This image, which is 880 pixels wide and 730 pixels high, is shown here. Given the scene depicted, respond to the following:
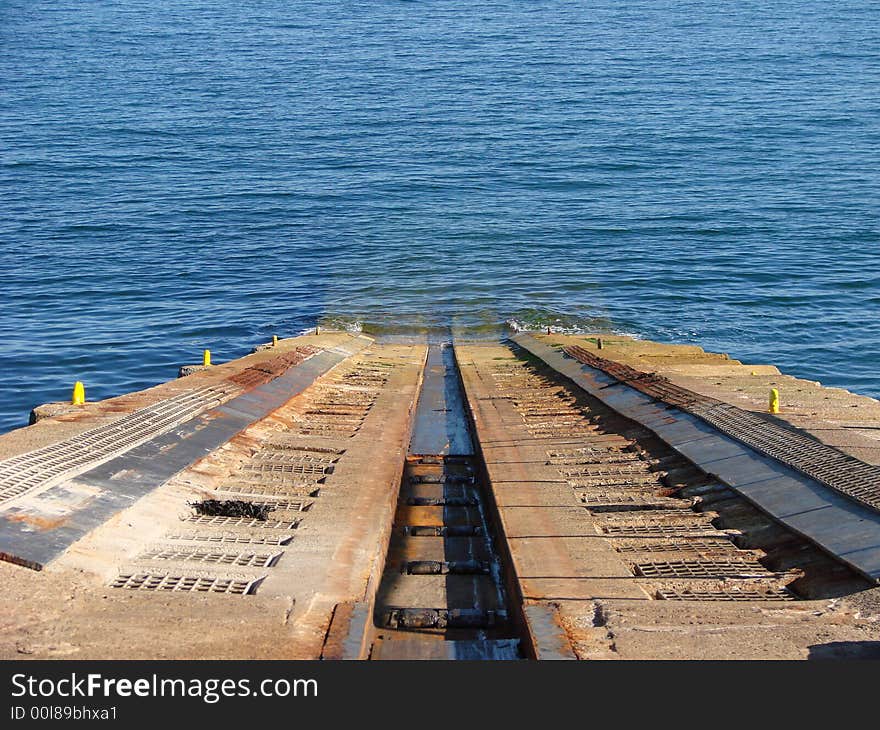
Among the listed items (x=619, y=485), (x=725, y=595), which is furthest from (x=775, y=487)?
(x=725, y=595)

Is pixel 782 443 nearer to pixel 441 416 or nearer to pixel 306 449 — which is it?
pixel 306 449

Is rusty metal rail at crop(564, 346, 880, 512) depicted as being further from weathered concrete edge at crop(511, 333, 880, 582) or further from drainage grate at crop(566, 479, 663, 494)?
drainage grate at crop(566, 479, 663, 494)

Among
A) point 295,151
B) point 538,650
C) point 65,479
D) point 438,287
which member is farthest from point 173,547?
point 295,151

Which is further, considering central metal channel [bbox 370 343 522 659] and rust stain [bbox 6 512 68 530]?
rust stain [bbox 6 512 68 530]

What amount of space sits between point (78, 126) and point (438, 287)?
35442 millimetres

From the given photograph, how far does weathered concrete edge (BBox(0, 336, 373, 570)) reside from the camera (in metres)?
8.62

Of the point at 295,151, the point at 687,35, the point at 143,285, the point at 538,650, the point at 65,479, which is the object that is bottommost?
the point at 538,650

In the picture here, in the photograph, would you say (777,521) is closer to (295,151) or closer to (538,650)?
(538,650)

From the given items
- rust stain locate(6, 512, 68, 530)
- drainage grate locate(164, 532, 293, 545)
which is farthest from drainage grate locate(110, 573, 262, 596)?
drainage grate locate(164, 532, 293, 545)

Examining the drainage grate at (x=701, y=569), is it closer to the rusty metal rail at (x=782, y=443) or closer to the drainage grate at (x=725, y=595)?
Result: the drainage grate at (x=725, y=595)

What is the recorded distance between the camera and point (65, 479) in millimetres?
10422

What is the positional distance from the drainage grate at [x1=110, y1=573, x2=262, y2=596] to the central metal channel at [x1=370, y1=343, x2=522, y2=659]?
1.20 meters

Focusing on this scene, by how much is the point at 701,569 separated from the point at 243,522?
4592mm

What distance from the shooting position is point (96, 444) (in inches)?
482
